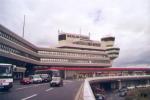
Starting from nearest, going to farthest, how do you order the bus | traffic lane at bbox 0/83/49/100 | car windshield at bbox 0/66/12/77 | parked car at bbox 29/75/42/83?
traffic lane at bbox 0/83/49/100
the bus
car windshield at bbox 0/66/12/77
parked car at bbox 29/75/42/83

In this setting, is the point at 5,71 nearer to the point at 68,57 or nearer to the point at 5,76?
the point at 5,76

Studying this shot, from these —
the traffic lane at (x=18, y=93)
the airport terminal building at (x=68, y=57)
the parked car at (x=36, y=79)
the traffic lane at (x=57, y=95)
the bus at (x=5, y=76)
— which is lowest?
the traffic lane at (x=57, y=95)

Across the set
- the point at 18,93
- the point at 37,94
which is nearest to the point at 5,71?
the point at 18,93

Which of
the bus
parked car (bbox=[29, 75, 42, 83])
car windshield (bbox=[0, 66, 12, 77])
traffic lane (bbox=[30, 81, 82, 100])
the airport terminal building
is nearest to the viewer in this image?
traffic lane (bbox=[30, 81, 82, 100])

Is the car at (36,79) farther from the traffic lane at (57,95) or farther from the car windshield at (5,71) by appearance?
the traffic lane at (57,95)

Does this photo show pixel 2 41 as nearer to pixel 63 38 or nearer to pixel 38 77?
pixel 38 77

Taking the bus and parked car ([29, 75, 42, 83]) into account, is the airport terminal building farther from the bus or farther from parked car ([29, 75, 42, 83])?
the bus

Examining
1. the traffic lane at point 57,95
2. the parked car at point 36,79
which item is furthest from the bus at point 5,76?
the parked car at point 36,79

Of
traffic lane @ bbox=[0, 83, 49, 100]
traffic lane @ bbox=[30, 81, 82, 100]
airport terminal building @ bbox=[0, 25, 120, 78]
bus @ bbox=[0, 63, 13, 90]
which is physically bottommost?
traffic lane @ bbox=[30, 81, 82, 100]

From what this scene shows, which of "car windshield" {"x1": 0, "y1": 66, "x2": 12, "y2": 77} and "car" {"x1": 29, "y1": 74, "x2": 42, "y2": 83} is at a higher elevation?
"car windshield" {"x1": 0, "y1": 66, "x2": 12, "y2": 77}

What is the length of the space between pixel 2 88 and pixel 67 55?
253ft

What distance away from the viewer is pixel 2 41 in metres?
46.2

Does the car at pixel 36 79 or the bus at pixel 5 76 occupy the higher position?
the bus at pixel 5 76

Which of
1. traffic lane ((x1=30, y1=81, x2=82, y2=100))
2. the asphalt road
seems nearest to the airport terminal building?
the asphalt road
